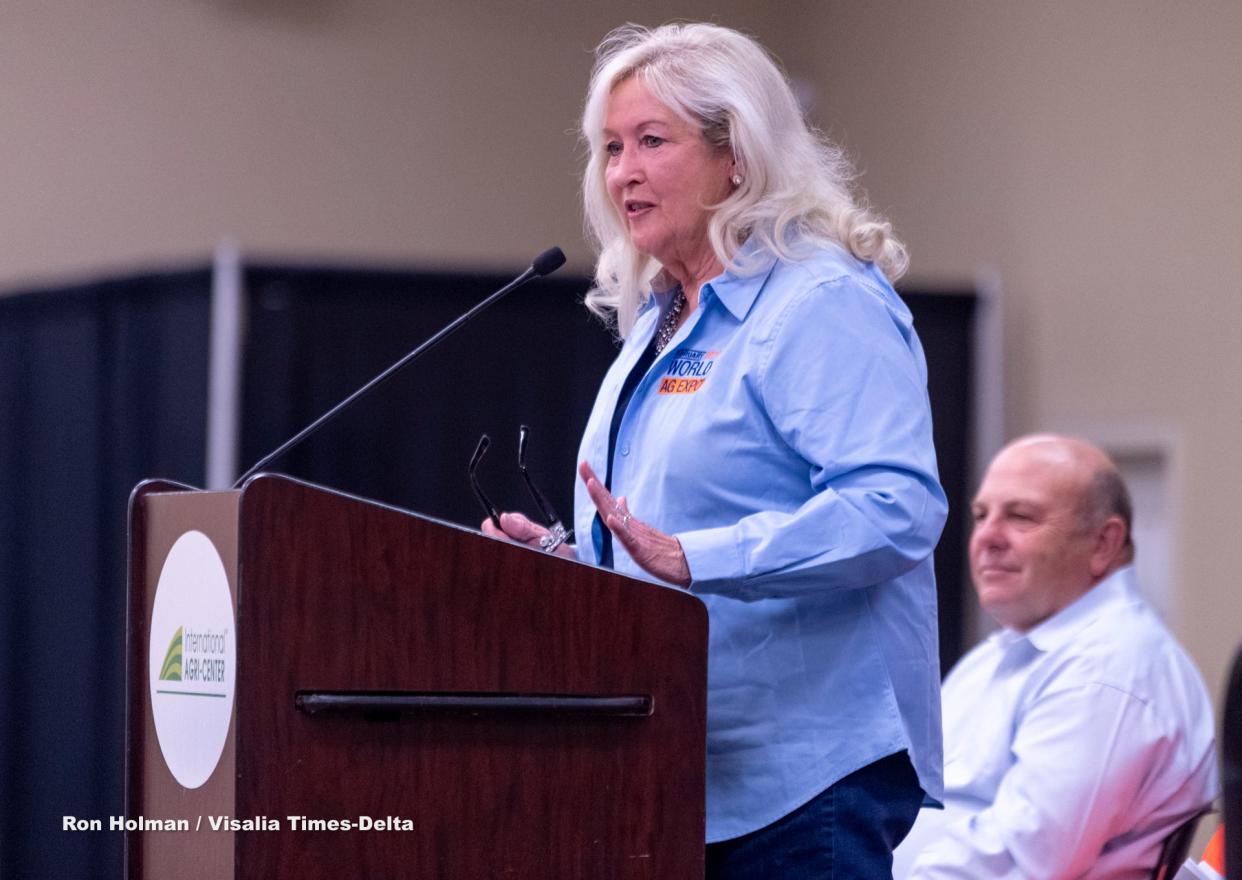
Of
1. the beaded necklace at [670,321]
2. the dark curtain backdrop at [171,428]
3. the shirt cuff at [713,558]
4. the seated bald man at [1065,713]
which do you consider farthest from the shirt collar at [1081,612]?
the dark curtain backdrop at [171,428]

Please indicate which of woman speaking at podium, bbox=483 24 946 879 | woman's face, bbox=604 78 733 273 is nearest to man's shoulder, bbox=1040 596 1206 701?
woman speaking at podium, bbox=483 24 946 879

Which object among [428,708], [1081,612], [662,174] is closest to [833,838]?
[428,708]

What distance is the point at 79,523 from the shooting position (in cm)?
546

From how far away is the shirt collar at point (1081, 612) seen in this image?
301 centimetres

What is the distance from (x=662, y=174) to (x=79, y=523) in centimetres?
415

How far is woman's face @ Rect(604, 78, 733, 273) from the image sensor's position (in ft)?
5.76

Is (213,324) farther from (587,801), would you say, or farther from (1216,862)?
(587,801)

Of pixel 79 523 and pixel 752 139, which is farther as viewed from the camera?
pixel 79 523

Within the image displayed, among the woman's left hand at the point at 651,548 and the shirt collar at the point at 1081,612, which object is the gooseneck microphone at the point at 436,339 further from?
the shirt collar at the point at 1081,612

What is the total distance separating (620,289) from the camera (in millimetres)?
1972

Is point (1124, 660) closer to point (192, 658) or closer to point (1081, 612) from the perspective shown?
point (1081, 612)

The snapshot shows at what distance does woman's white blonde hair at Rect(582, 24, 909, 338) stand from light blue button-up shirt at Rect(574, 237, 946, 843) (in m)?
0.05

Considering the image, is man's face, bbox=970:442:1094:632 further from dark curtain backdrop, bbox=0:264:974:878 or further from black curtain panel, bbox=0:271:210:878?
black curtain panel, bbox=0:271:210:878

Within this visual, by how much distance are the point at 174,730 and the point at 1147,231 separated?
4313mm
